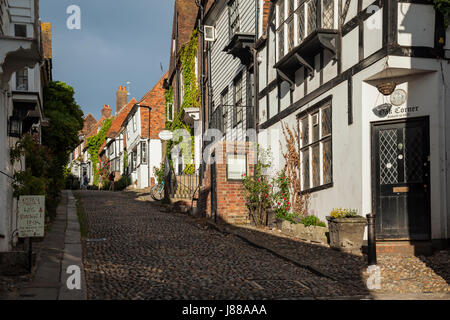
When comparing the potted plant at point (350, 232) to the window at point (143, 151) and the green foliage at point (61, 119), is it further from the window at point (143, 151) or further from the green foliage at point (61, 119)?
the window at point (143, 151)

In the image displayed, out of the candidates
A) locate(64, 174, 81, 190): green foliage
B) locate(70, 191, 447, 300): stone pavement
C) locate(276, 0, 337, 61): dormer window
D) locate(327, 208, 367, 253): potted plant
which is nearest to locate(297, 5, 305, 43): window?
locate(276, 0, 337, 61): dormer window

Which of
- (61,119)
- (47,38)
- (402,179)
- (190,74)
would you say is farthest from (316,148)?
(47,38)

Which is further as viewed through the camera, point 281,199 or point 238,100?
point 238,100

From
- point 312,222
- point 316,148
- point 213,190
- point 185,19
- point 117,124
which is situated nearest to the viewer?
point 312,222

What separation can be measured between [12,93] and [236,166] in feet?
24.3

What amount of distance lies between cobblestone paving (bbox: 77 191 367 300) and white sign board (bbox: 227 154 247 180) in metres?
2.50

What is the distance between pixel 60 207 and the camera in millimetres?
18312

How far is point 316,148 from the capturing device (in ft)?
41.7

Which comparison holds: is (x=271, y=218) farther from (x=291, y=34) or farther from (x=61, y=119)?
(x=61, y=119)

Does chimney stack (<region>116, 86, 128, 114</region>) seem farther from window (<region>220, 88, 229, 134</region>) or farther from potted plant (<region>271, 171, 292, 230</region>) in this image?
potted plant (<region>271, 171, 292, 230</region>)

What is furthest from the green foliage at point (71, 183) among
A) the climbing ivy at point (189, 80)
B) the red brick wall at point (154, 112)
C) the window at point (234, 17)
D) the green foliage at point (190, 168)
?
the window at point (234, 17)

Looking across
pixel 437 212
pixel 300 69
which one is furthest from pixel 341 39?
pixel 437 212

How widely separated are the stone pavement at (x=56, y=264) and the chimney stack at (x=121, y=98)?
41494 millimetres

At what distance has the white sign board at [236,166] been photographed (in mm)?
15727
